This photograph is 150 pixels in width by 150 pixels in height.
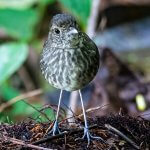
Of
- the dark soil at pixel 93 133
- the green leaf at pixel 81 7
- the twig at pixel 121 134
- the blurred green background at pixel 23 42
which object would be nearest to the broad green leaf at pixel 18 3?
the blurred green background at pixel 23 42

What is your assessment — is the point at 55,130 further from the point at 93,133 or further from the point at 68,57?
the point at 68,57

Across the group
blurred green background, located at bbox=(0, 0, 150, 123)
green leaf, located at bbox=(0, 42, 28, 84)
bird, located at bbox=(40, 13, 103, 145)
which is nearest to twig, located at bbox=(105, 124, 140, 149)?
bird, located at bbox=(40, 13, 103, 145)

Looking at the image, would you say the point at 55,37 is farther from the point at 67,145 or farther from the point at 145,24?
the point at 145,24

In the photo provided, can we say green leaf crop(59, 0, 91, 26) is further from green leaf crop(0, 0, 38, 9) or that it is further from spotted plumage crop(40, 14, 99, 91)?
green leaf crop(0, 0, 38, 9)

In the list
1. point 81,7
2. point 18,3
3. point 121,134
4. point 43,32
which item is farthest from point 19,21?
point 121,134

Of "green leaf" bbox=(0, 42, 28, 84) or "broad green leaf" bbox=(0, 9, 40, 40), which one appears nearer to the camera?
"green leaf" bbox=(0, 42, 28, 84)

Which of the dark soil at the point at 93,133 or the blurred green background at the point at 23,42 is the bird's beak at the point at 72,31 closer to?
the dark soil at the point at 93,133
